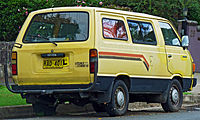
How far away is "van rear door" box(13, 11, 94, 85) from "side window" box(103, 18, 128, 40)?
0.41m

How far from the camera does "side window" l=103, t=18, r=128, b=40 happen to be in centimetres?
916

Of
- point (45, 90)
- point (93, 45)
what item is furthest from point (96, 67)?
point (45, 90)

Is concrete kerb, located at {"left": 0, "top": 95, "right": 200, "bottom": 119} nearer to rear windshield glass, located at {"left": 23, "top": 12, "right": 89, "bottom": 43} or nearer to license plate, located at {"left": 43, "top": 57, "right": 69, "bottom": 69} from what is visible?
license plate, located at {"left": 43, "top": 57, "right": 69, "bottom": 69}

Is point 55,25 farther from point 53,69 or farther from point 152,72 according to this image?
point 152,72

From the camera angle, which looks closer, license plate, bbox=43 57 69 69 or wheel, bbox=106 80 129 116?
license plate, bbox=43 57 69 69

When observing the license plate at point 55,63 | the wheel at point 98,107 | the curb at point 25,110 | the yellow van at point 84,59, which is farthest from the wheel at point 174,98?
the license plate at point 55,63

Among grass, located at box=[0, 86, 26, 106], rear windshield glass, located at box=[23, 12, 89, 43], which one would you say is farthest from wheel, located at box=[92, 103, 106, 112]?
rear windshield glass, located at box=[23, 12, 89, 43]

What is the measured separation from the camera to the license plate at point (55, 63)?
348 inches

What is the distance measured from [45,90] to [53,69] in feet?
1.26

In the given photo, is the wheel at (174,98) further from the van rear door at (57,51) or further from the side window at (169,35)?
the van rear door at (57,51)

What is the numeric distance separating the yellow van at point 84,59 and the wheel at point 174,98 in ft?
1.97

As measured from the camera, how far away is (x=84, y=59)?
8641 mm

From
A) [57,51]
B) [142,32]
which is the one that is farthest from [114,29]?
[57,51]

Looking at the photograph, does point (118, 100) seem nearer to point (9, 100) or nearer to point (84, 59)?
point (84, 59)
